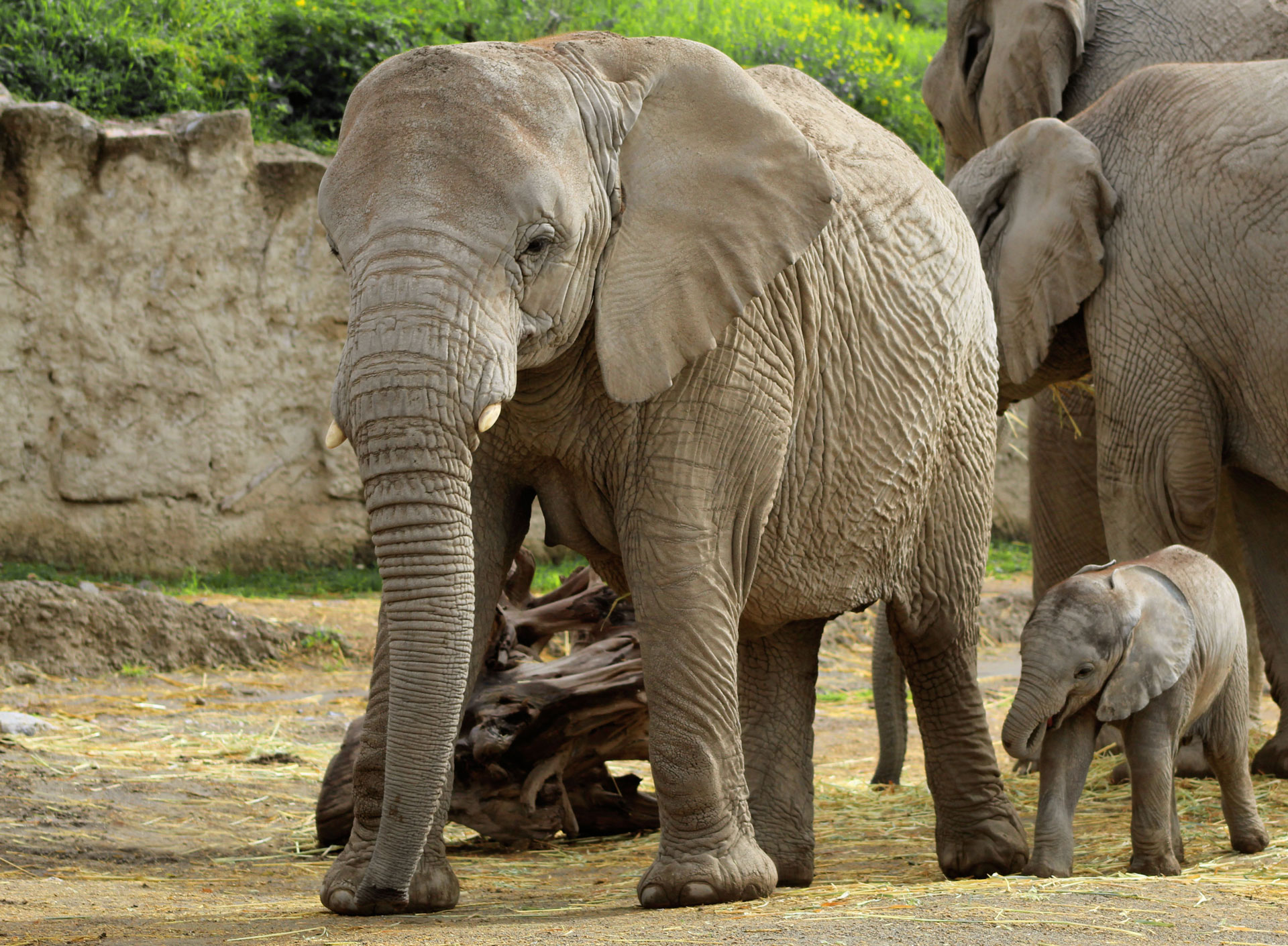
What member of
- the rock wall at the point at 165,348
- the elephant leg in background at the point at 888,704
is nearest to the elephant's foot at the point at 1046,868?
the elephant leg in background at the point at 888,704

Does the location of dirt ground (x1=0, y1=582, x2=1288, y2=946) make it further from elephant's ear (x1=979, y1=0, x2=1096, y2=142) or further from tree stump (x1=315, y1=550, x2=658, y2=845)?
elephant's ear (x1=979, y1=0, x2=1096, y2=142)

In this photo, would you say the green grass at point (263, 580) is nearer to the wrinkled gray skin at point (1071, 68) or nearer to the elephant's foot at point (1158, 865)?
the wrinkled gray skin at point (1071, 68)

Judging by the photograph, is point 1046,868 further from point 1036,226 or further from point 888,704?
point 1036,226

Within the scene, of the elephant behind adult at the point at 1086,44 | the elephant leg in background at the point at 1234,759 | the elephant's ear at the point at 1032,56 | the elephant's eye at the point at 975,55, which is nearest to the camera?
the elephant leg in background at the point at 1234,759

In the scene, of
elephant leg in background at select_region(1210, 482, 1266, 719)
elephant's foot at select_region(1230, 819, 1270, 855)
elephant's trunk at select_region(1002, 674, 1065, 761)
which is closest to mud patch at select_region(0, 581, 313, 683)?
elephant leg in background at select_region(1210, 482, 1266, 719)

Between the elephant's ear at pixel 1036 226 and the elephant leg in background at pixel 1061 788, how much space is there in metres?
2.29

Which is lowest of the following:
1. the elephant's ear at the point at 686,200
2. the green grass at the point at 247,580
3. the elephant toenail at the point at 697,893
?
the elephant toenail at the point at 697,893

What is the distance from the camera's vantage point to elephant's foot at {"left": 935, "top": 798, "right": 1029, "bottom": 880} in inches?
192

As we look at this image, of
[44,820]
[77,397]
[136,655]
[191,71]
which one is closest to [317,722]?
[136,655]

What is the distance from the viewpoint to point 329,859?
205 inches

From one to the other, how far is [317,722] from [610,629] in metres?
2.50

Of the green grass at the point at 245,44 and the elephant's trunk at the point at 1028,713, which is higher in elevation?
the green grass at the point at 245,44

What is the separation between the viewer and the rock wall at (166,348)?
1096 cm

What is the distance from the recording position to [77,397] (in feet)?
36.6
